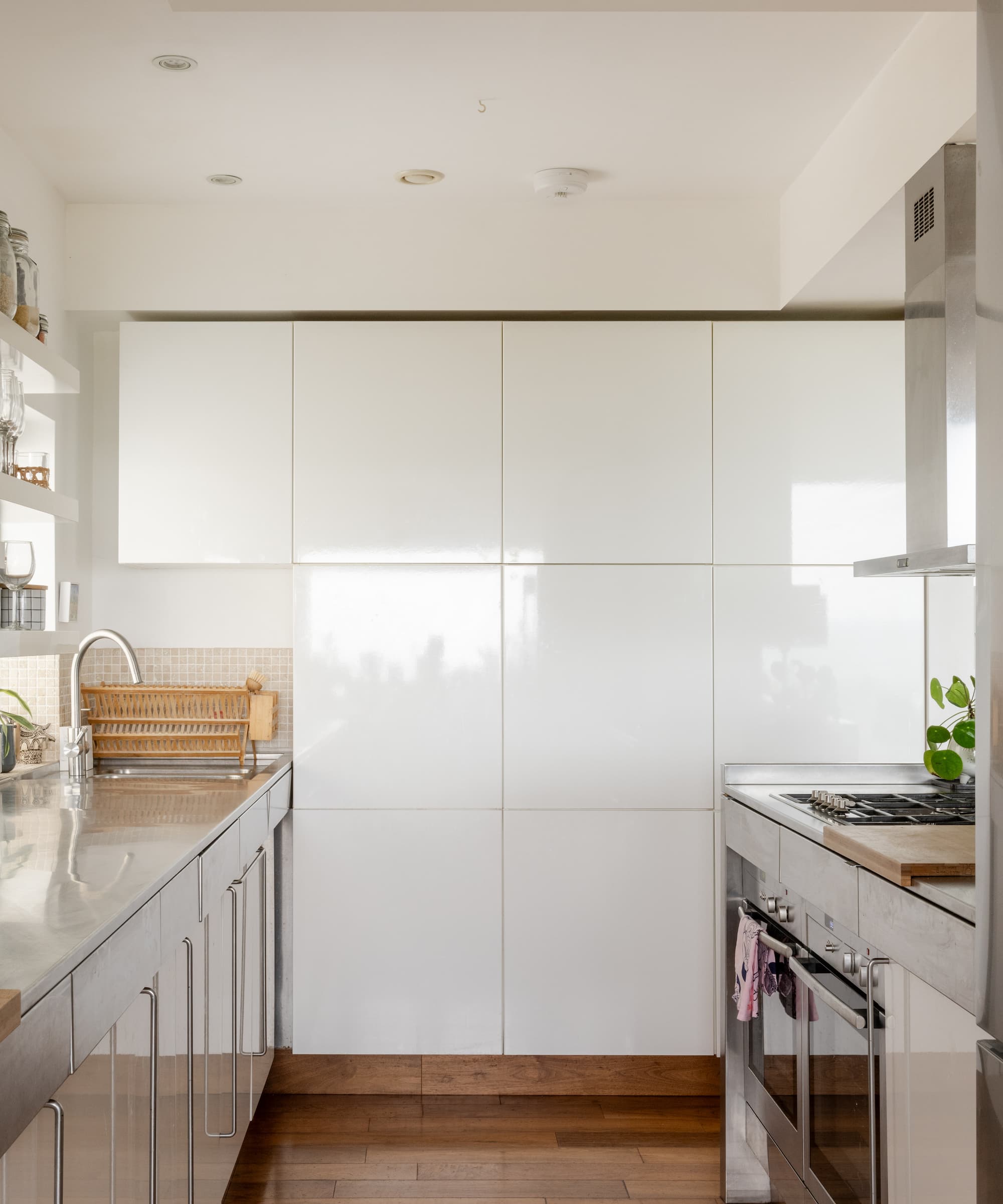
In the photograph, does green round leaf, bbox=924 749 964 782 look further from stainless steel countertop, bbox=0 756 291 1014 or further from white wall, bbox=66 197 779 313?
stainless steel countertop, bbox=0 756 291 1014

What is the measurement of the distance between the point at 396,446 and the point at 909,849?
6.20ft

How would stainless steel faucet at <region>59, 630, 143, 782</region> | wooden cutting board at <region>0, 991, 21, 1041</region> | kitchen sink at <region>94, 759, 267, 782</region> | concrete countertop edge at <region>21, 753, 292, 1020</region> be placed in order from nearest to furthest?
1. wooden cutting board at <region>0, 991, 21, 1041</region>
2. concrete countertop edge at <region>21, 753, 292, 1020</region>
3. stainless steel faucet at <region>59, 630, 143, 782</region>
4. kitchen sink at <region>94, 759, 267, 782</region>

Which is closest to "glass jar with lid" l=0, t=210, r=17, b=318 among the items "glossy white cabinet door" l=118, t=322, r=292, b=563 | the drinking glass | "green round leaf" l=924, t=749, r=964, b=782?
the drinking glass

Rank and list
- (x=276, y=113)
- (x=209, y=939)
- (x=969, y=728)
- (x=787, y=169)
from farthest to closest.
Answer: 1. (x=787, y=169)
2. (x=276, y=113)
3. (x=969, y=728)
4. (x=209, y=939)

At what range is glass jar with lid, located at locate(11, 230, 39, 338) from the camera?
221 centimetres

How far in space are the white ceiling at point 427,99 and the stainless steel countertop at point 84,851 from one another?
5.35ft

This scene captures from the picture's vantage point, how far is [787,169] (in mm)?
2918

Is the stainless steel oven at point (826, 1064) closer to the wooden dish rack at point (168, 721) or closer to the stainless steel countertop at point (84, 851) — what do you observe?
the stainless steel countertop at point (84, 851)

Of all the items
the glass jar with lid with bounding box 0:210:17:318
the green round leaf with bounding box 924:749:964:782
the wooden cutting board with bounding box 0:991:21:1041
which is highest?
the glass jar with lid with bounding box 0:210:17:318

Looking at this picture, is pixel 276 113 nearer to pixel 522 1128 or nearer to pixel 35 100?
pixel 35 100

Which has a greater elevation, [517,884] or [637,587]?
[637,587]

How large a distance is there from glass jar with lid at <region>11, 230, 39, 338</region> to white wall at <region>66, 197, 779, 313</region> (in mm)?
885

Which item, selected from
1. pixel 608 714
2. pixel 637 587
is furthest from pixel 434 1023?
pixel 637 587

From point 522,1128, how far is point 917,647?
1.78m
